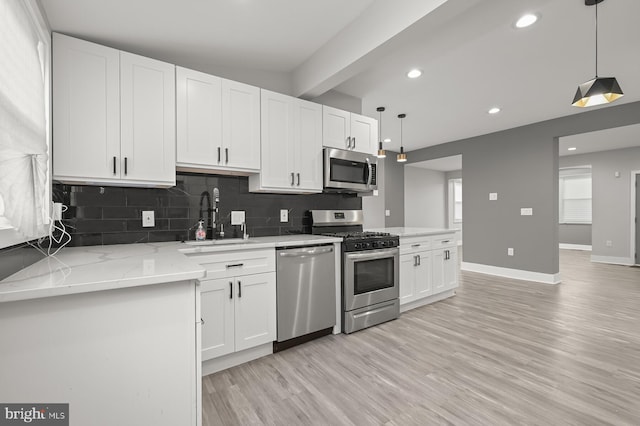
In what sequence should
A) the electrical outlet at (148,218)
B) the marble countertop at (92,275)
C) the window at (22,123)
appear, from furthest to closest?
the electrical outlet at (148,218) < the window at (22,123) < the marble countertop at (92,275)

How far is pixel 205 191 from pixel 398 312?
94.0 inches

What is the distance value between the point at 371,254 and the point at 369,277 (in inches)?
9.5

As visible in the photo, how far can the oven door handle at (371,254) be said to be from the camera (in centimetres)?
278

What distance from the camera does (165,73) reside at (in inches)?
88.0

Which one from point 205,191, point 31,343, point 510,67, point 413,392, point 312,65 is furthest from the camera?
point 510,67

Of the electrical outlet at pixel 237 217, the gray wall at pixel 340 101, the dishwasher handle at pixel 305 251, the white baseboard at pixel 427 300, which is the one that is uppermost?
the gray wall at pixel 340 101

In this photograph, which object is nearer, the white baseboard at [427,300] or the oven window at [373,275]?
the oven window at [373,275]

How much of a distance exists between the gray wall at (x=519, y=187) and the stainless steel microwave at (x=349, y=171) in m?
3.30

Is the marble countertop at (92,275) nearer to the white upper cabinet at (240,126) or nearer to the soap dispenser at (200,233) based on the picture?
the soap dispenser at (200,233)

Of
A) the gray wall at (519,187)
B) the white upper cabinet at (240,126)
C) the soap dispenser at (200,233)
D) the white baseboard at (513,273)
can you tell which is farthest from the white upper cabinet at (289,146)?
the white baseboard at (513,273)

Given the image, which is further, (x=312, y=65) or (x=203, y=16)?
(x=312, y=65)

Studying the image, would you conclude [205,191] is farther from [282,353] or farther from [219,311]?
[282,353]

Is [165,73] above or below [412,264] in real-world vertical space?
above

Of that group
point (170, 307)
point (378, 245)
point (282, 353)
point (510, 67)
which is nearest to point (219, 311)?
point (282, 353)
